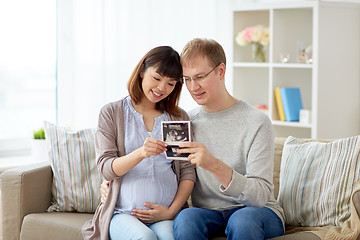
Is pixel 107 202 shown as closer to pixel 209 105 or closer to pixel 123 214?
pixel 123 214

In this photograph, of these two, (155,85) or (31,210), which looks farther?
(31,210)

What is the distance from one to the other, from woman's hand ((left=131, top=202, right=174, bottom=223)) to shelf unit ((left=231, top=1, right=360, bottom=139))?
6.05 ft

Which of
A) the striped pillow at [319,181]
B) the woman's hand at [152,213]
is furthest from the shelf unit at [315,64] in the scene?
the woman's hand at [152,213]

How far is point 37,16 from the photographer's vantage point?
362 centimetres

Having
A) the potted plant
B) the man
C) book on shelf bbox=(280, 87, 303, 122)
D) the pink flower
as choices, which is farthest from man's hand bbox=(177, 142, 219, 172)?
the pink flower

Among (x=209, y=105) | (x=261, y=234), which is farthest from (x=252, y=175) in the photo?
(x=209, y=105)

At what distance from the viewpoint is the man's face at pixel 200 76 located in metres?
2.05

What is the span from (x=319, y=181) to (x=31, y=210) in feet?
4.39

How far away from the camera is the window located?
11.6 feet

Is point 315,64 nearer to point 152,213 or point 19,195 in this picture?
point 152,213

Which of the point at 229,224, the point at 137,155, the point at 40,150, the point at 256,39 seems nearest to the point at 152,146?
the point at 137,155

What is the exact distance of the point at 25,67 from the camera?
11.9 ft

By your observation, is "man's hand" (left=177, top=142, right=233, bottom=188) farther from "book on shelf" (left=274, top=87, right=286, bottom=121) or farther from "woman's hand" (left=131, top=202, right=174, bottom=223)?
"book on shelf" (left=274, top=87, right=286, bottom=121)

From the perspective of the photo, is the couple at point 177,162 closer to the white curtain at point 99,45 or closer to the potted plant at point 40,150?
the potted plant at point 40,150
